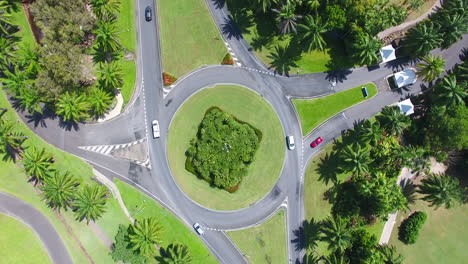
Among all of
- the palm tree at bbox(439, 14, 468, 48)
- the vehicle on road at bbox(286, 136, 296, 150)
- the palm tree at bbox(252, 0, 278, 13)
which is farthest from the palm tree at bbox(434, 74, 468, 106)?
the palm tree at bbox(252, 0, 278, 13)

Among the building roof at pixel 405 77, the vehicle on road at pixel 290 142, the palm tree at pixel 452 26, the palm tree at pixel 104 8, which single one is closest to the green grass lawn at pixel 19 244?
the palm tree at pixel 104 8

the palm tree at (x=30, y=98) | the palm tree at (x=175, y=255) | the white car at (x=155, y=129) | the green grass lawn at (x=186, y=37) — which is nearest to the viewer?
the palm tree at (x=30, y=98)

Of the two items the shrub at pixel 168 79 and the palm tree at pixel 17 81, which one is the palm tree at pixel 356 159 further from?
the palm tree at pixel 17 81

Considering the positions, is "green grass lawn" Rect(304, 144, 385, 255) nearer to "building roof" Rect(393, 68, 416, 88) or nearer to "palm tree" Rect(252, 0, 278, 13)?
"building roof" Rect(393, 68, 416, 88)

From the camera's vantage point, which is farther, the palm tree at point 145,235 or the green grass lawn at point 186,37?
the green grass lawn at point 186,37

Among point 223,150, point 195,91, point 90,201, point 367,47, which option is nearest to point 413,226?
point 367,47

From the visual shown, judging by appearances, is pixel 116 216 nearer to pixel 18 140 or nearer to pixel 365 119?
pixel 18 140
